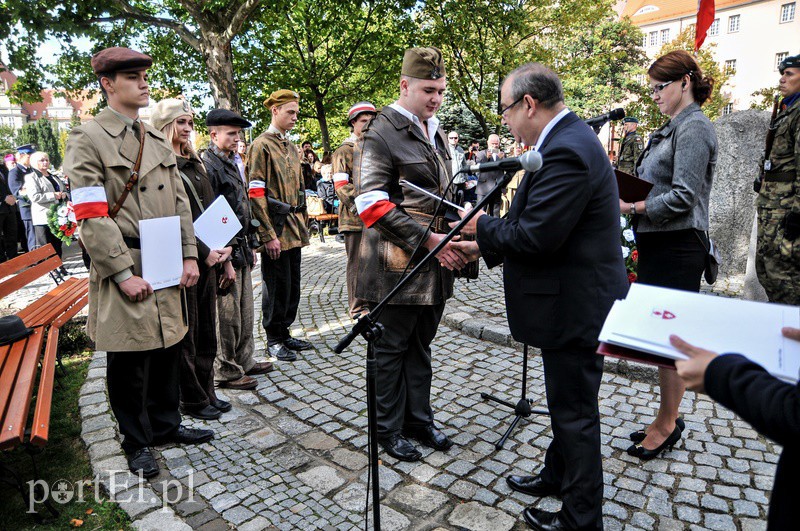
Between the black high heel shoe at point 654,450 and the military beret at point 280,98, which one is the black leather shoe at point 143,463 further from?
the military beret at point 280,98

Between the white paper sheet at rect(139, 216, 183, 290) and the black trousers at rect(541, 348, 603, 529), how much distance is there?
2371 mm

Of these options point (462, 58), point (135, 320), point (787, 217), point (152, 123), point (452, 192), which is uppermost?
point (462, 58)

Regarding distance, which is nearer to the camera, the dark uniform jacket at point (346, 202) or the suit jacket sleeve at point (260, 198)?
the suit jacket sleeve at point (260, 198)

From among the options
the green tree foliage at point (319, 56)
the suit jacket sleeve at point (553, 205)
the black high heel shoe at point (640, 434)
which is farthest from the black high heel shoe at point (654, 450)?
the green tree foliage at point (319, 56)

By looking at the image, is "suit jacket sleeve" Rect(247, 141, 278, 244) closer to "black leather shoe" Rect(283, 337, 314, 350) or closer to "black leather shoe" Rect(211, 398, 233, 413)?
"black leather shoe" Rect(283, 337, 314, 350)

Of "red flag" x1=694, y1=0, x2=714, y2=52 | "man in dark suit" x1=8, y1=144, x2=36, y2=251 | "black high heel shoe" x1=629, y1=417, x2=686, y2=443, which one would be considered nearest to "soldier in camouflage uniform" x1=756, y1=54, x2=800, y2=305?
"black high heel shoe" x1=629, y1=417, x2=686, y2=443

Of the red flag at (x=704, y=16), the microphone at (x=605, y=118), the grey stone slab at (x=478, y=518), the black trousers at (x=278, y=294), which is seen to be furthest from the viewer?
the red flag at (x=704, y=16)

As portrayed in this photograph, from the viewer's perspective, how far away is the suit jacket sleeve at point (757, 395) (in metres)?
1.24

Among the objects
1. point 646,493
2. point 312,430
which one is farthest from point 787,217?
point 312,430

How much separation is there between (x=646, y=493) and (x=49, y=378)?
12.1ft

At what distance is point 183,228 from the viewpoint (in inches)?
137

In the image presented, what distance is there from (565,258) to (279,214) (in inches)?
137

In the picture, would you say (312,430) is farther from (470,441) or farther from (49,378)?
(49,378)

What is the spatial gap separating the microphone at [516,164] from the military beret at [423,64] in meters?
1.05
